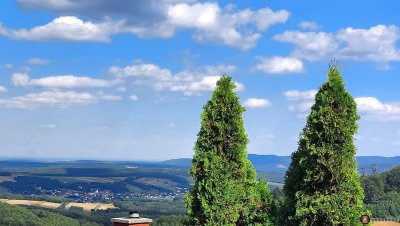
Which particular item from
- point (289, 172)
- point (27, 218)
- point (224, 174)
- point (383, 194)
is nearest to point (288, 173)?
point (289, 172)

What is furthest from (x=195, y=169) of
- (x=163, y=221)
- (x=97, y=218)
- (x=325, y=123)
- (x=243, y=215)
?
(x=97, y=218)

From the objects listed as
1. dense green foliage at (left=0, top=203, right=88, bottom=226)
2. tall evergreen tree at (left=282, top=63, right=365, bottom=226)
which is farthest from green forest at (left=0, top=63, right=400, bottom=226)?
dense green foliage at (left=0, top=203, right=88, bottom=226)

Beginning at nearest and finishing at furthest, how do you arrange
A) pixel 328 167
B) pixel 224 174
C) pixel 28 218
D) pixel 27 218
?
pixel 328 167 < pixel 224 174 < pixel 27 218 < pixel 28 218

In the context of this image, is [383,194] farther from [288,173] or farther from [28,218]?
[288,173]

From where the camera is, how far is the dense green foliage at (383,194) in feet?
290

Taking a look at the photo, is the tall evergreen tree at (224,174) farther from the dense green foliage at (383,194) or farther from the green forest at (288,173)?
the dense green foliage at (383,194)

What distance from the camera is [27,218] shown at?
127688mm

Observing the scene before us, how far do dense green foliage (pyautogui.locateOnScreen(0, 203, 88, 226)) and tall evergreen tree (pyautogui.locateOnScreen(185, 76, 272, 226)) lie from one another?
116770 mm

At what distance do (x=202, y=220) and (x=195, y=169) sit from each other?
1.26 m

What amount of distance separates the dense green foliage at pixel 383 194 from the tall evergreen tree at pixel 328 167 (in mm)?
78842

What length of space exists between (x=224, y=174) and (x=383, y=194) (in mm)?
99431

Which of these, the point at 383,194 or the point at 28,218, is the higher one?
the point at 383,194

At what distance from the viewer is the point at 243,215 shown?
12.9 m

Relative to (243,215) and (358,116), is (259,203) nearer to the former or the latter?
(243,215)
